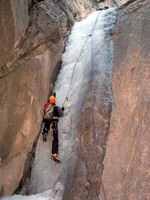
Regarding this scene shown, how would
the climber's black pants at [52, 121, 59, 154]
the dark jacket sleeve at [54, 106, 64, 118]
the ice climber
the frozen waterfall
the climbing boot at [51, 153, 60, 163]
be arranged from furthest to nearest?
the dark jacket sleeve at [54, 106, 64, 118]
the ice climber
the climber's black pants at [52, 121, 59, 154]
the climbing boot at [51, 153, 60, 163]
the frozen waterfall

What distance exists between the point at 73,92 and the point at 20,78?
70.8 inches

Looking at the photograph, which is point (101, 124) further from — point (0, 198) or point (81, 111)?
point (0, 198)

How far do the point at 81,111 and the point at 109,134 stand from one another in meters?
1.27

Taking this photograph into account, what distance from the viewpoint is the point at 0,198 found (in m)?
8.09

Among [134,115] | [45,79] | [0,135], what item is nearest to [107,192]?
[134,115]

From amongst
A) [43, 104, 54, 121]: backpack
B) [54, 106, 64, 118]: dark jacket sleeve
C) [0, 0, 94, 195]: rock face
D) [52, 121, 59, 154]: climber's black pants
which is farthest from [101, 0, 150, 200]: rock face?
[0, 0, 94, 195]: rock face

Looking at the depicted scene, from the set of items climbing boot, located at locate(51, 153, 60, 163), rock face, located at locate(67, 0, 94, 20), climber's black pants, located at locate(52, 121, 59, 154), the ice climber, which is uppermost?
rock face, located at locate(67, 0, 94, 20)

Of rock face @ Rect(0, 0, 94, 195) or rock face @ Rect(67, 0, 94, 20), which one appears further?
rock face @ Rect(67, 0, 94, 20)

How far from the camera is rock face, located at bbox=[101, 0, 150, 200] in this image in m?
6.15

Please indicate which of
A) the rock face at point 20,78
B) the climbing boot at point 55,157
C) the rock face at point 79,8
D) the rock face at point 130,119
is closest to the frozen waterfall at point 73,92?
the climbing boot at point 55,157

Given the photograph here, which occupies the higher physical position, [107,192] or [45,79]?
[45,79]

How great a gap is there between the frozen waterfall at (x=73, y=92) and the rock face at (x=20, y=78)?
25.2 inches

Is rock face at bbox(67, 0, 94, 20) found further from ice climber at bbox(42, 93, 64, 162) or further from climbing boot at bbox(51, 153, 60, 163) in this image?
climbing boot at bbox(51, 153, 60, 163)

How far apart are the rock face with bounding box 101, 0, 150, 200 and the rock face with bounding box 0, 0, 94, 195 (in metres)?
2.61
